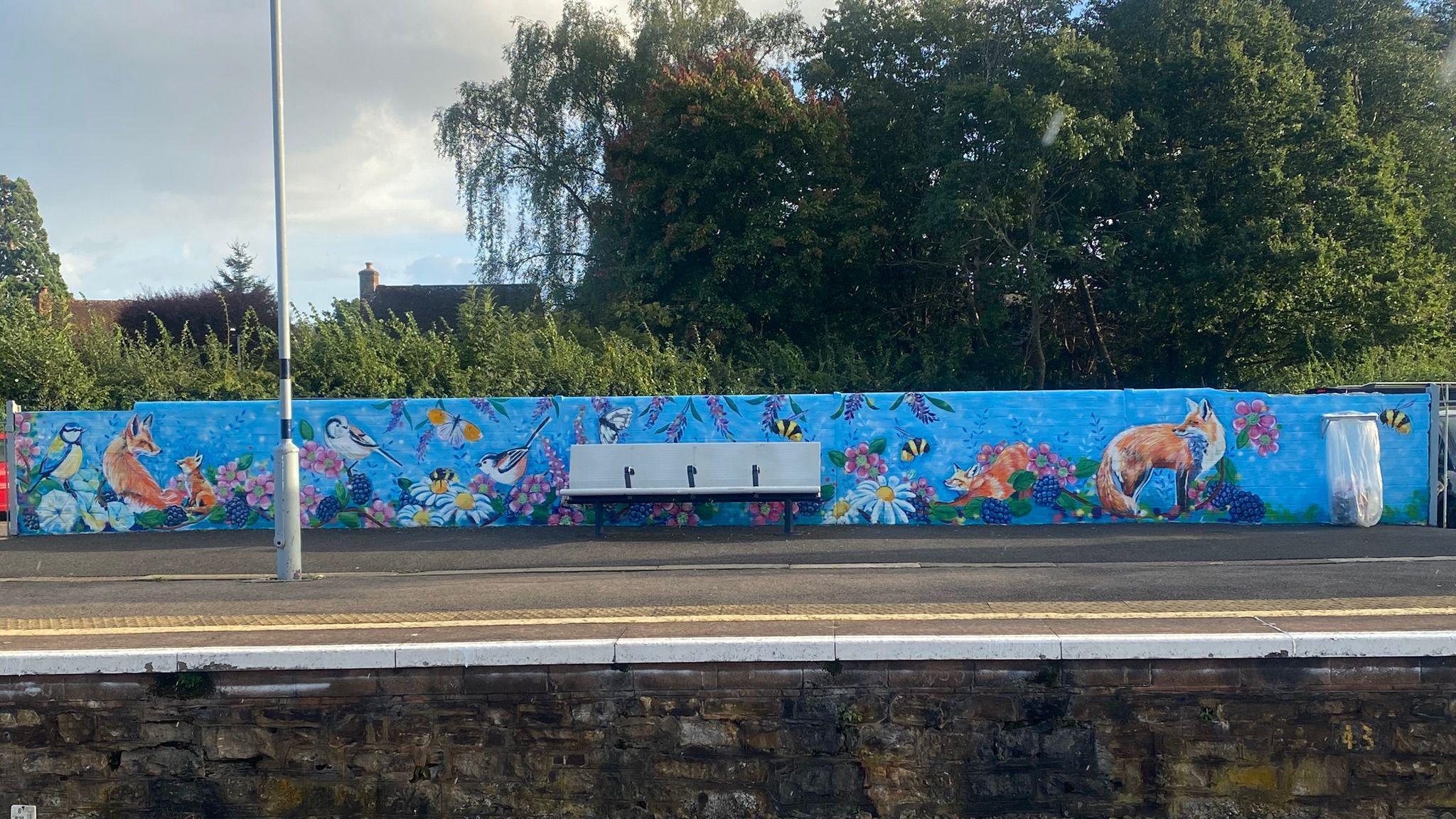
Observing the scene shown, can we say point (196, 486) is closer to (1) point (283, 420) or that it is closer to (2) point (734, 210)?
(1) point (283, 420)

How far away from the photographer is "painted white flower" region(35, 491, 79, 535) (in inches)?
497

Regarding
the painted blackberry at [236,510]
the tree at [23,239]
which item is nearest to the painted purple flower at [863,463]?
the painted blackberry at [236,510]

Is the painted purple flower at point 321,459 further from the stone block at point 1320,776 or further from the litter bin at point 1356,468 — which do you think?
the litter bin at point 1356,468

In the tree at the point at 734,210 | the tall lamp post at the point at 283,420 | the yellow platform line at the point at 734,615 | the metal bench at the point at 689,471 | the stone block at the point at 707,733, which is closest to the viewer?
the stone block at the point at 707,733

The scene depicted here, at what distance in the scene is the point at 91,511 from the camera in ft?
41.5

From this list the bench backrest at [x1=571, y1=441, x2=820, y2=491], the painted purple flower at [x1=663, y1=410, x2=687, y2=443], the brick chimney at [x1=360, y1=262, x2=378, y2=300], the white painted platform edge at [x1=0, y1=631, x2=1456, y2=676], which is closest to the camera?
the white painted platform edge at [x1=0, y1=631, x2=1456, y2=676]

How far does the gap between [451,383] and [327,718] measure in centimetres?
1003

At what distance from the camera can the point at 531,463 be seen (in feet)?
41.8

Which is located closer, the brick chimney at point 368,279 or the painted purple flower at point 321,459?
the painted purple flower at point 321,459

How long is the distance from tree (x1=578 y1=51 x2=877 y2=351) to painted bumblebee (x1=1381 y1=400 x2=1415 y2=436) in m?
13.4

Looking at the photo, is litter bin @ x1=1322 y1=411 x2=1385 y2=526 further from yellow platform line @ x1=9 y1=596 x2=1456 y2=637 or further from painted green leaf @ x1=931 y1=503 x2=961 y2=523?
yellow platform line @ x1=9 y1=596 x2=1456 y2=637

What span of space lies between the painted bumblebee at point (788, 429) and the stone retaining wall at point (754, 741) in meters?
6.99

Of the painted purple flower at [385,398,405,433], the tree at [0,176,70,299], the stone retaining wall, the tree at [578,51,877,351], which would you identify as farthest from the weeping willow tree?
the tree at [0,176,70,299]

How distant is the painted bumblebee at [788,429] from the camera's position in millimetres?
12711
